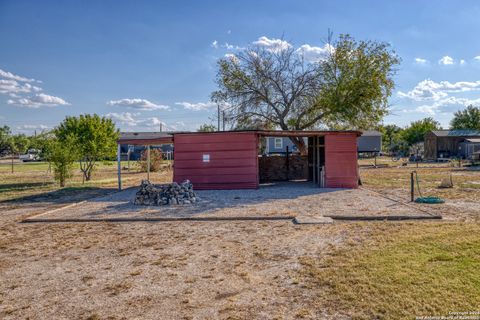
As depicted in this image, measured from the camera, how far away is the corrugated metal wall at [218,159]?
13.8 metres

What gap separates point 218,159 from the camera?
45.5ft

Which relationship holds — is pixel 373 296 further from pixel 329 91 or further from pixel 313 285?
pixel 329 91

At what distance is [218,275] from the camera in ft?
14.3

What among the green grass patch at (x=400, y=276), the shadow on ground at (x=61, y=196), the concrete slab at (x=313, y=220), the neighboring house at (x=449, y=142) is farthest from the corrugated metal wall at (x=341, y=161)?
the neighboring house at (x=449, y=142)

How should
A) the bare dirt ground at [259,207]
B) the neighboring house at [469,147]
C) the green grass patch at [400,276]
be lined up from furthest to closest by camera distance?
the neighboring house at [469,147] < the bare dirt ground at [259,207] < the green grass patch at [400,276]

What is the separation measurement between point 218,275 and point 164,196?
621cm

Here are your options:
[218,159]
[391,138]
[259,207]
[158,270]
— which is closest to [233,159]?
[218,159]

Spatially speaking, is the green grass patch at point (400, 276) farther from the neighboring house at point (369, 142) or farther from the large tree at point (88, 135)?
the neighboring house at point (369, 142)

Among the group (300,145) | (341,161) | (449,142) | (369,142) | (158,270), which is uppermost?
(369,142)

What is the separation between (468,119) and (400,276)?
196 ft

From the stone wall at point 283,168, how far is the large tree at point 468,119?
151 ft

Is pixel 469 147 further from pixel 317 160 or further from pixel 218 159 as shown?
pixel 218 159

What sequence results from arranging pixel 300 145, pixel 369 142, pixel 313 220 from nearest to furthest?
pixel 313 220 → pixel 300 145 → pixel 369 142

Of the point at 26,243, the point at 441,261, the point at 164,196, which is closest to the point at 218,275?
the point at 441,261
